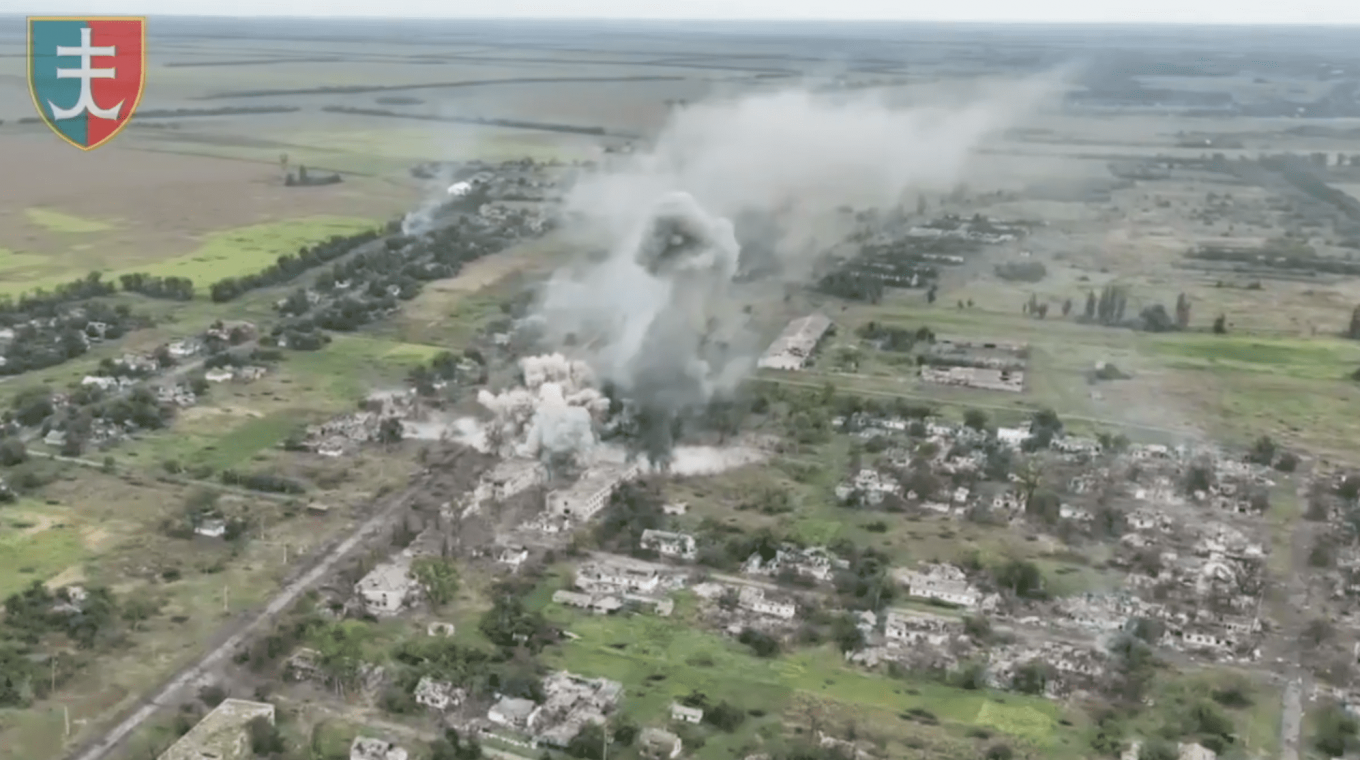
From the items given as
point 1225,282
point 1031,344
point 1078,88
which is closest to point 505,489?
point 1031,344

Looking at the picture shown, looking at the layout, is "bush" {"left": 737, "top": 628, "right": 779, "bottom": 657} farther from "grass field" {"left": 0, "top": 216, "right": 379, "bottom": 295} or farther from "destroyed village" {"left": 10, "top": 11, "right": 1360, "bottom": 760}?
"grass field" {"left": 0, "top": 216, "right": 379, "bottom": 295}

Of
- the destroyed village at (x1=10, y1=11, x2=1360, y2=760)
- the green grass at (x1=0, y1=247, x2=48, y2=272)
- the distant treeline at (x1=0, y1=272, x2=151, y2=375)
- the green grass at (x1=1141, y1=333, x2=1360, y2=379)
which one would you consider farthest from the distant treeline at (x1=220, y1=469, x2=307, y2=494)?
the green grass at (x1=1141, y1=333, x2=1360, y2=379)

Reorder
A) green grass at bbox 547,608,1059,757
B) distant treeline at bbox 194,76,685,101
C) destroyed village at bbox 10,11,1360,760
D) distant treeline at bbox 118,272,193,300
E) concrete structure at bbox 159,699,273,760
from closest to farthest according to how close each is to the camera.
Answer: concrete structure at bbox 159,699,273,760, green grass at bbox 547,608,1059,757, destroyed village at bbox 10,11,1360,760, distant treeline at bbox 118,272,193,300, distant treeline at bbox 194,76,685,101

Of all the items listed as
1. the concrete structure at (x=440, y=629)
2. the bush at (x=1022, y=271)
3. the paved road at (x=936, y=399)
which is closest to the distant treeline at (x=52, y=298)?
the paved road at (x=936, y=399)

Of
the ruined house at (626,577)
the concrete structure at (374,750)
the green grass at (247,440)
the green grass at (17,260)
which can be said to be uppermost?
the ruined house at (626,577)

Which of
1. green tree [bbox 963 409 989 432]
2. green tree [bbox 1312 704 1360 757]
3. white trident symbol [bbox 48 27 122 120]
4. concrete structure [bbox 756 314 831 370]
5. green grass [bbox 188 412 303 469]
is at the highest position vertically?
white trident symbol [bbox 48 27 122 120]

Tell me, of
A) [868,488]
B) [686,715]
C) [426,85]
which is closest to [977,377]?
[868,488]

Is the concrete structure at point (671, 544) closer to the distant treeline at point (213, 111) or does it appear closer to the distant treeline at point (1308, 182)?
the distant treeline at point (1308, 182)
